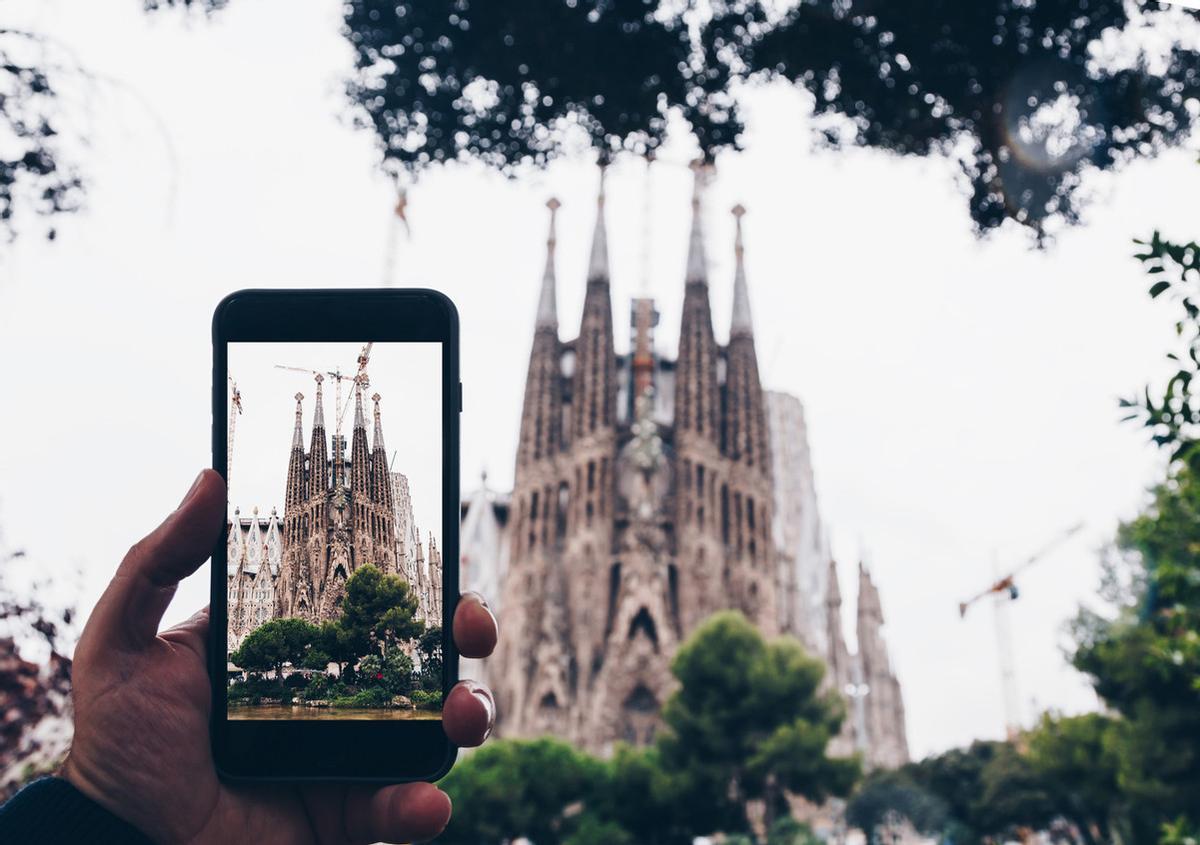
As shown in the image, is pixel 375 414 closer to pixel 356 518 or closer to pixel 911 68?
pixel 356 518

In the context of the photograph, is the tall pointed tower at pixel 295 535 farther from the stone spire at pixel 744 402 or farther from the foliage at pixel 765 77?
the stone spire at pixel 744 402

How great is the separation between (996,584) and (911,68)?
37075 mm

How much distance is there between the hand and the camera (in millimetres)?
1299

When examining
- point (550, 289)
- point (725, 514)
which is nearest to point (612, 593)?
point (725, 514)

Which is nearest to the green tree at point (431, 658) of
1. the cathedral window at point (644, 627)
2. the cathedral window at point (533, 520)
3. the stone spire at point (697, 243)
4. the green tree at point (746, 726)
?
the green tree at point (746, 726)

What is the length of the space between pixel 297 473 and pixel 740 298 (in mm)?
36567

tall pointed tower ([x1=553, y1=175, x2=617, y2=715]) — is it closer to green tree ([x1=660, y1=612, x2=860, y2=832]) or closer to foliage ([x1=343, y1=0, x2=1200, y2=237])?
green tree ([x1=660, y1=612, x2=860, y2=832])

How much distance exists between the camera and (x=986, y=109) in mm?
5277

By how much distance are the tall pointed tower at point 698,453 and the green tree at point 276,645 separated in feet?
103

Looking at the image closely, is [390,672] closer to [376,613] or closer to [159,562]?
[376,613]

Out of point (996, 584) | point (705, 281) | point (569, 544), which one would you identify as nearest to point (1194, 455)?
point (569, 544)

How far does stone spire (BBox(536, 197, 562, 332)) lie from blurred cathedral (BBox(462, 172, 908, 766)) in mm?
68

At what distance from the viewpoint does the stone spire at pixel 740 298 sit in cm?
3678

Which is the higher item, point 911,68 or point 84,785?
point 911,68
